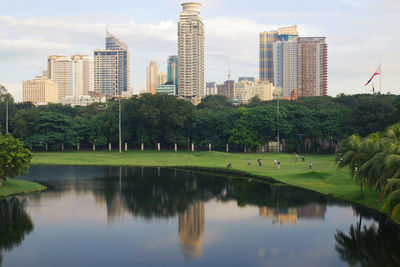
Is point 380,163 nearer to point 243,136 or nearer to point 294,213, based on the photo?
point 294,213

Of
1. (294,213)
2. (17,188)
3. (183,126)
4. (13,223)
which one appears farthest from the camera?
(183,126)

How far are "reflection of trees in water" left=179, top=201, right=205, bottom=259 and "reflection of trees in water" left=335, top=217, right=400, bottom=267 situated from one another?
9.22m

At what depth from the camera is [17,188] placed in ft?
159

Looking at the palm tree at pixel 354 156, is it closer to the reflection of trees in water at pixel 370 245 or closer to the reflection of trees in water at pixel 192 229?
the reflection of trees in water at pixel 370 245

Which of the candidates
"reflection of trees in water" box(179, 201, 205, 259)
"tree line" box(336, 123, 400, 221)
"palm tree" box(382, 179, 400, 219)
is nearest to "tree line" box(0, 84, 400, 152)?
"tree line" box(336, 123, 400, 221)

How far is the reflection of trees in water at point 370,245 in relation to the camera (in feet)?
87.6

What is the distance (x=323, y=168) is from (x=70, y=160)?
45.1 metres

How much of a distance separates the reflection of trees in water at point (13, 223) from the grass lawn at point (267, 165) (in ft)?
95.4

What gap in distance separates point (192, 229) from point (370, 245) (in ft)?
41.4

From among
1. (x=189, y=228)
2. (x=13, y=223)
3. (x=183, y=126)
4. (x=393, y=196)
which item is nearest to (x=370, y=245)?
(x=393, y=196)

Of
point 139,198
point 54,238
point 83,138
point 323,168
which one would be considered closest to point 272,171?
point 323,168

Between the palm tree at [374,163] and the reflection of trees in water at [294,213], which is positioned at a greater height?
→ the palm tree at [374,163]

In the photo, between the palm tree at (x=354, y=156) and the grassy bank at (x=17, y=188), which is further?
the grassy bank at (x=17, y=188)

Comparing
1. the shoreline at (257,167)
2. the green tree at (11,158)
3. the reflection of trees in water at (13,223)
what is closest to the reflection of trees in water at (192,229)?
the reflection of trees in water at (13,223)
